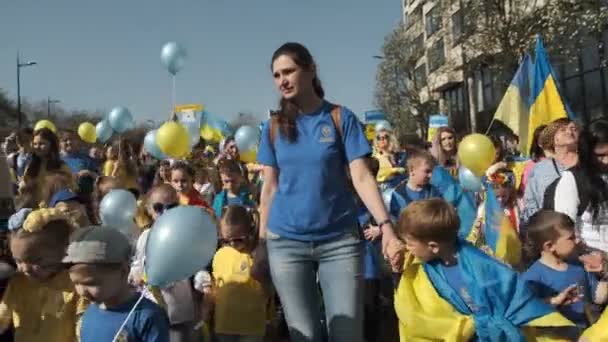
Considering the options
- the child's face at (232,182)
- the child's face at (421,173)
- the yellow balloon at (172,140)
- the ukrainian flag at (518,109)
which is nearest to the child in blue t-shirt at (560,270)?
the child's face at (421,173)

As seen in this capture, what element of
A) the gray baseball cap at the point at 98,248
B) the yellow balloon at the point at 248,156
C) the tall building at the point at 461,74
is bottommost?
the gray baseball cap at the point at 98,248

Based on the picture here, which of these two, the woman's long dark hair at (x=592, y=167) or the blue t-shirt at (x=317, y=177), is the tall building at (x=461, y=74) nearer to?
the woman's long dark hair at (x=592, y=167)

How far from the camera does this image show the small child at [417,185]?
5.43m

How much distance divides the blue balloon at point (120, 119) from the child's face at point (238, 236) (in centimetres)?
1052

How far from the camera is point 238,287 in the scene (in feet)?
15.0

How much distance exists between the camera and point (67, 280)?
138 inches

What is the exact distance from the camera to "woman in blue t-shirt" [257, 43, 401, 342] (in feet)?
11.0

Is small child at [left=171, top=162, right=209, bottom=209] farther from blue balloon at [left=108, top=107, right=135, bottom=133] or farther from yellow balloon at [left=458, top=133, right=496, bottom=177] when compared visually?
blue balloon at [left=108, top=107, right=135, bottom=133]

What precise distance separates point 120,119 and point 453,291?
1238 cm

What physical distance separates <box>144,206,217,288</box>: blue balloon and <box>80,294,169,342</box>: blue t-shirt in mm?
487

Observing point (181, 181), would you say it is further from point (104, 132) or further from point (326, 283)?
point (104, 132)

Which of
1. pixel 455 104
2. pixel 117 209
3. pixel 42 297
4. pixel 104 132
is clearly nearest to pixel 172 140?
pixel 117 209

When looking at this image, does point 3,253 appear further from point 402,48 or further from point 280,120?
point 402,48

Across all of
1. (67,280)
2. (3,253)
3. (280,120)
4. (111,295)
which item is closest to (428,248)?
(280,120)
